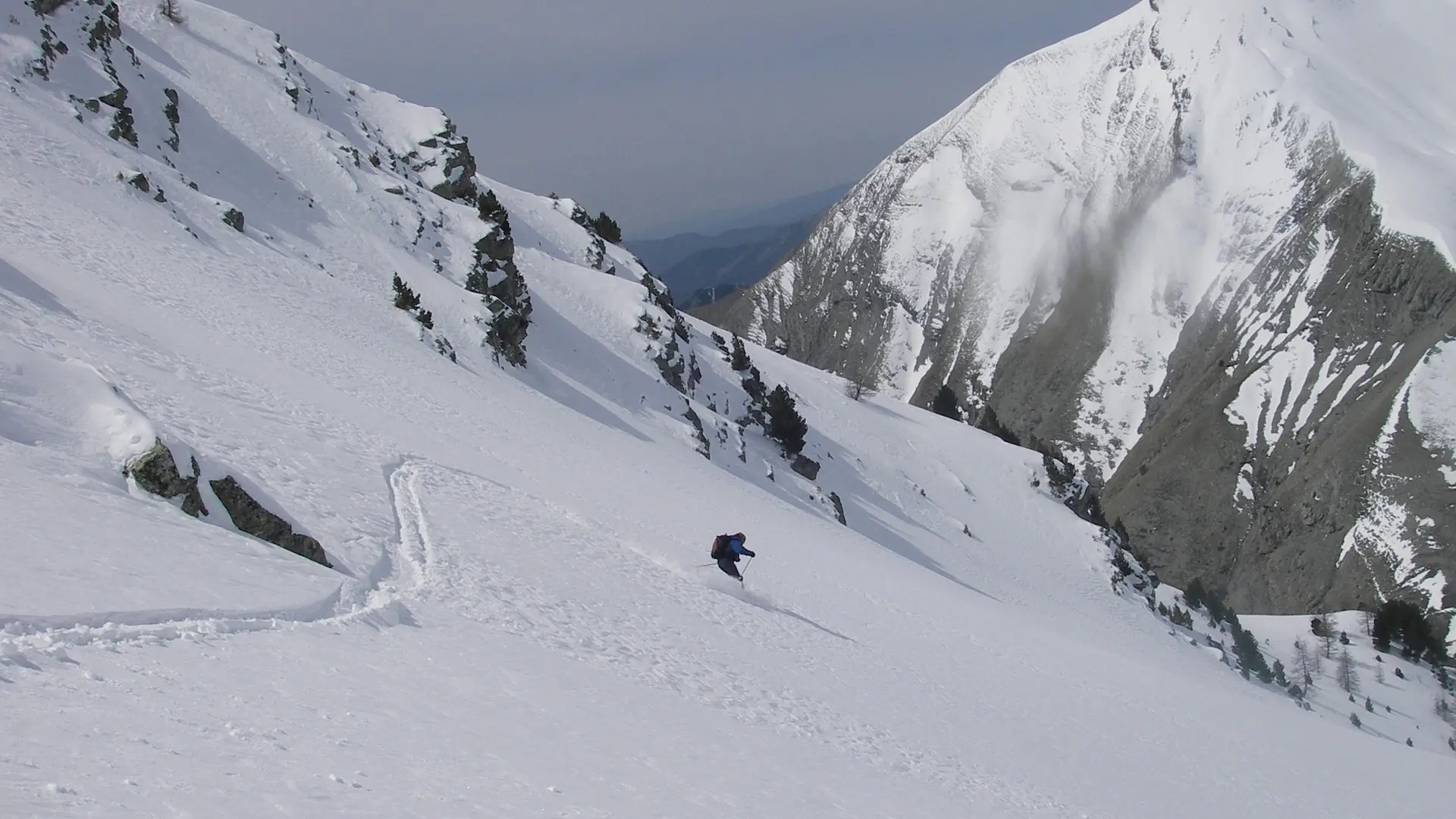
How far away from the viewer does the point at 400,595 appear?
11.8 metres

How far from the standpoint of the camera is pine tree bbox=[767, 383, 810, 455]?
51156mm

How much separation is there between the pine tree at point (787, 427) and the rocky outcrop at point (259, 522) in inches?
1542

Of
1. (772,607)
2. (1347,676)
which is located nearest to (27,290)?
(772,607)

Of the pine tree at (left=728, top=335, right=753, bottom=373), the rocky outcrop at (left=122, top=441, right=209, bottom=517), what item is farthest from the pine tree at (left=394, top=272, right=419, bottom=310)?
the pine tree at (left=728, top=335, right=753, bottom=373)

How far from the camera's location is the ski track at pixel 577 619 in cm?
863

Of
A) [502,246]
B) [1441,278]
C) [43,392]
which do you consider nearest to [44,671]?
[43,392]

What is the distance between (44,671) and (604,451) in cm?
2292

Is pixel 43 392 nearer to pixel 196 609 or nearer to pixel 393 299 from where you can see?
pixel 196 609

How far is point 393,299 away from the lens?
35906mm

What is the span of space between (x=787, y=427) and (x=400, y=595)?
40.4m

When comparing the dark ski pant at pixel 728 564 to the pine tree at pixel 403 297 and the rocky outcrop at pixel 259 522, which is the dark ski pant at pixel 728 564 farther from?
the pine tree at pixel 403 297

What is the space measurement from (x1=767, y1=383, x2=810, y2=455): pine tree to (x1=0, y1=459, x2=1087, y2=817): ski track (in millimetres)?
32593

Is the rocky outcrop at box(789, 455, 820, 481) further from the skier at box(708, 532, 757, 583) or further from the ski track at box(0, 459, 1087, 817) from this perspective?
the ski track at box(0, 459, 1087, 817)

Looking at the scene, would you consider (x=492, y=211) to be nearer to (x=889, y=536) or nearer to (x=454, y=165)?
(x=454, y=165)
